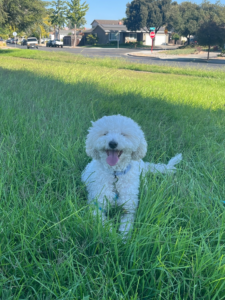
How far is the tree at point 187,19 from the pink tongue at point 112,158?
50.6 metres

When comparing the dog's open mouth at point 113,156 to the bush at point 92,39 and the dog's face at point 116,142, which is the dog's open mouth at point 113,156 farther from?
the bush at point 92,39

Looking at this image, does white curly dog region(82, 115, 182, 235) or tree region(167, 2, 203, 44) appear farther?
tree region(167, 2, 203, 44)

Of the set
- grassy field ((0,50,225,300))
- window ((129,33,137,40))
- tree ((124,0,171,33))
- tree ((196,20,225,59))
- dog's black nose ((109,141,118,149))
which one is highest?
tree ((124,0,171,33))

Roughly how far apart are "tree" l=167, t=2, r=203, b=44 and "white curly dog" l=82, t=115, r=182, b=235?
1986 inches

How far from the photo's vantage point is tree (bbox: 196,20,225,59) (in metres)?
28.5

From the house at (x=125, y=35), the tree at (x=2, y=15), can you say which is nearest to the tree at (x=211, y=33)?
the tree at (x=2, y=15)

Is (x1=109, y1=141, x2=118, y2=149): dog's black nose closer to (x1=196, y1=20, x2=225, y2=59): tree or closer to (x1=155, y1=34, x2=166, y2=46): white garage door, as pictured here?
(x1=196, y1=20, x2=225, y2=59): tree

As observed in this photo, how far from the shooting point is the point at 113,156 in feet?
7.37

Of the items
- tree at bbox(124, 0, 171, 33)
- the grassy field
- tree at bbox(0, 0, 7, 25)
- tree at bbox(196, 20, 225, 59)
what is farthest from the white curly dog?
tree at bbox(124, 0, 171, 33)

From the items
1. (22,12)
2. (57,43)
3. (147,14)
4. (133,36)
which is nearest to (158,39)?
(133,36)

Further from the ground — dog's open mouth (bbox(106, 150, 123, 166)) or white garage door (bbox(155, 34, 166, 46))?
white garage door (bbox(155, 34, 166, 46))

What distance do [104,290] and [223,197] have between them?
1.49 m

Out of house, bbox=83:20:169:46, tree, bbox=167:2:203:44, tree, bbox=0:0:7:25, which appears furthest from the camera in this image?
house, bbox=83:20:169:46

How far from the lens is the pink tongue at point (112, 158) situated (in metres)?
2.22
